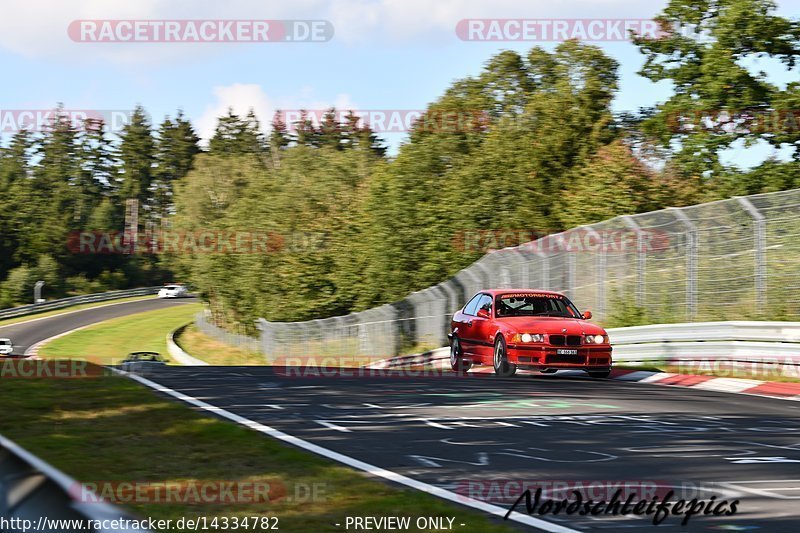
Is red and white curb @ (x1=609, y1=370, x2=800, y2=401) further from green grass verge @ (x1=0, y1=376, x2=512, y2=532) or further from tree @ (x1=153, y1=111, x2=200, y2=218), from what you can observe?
tree @ (x1=153, y1=111, x2=200, y2=218)

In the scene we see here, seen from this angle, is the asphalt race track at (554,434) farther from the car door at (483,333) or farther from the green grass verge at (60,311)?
the green grass verge at (60,311)

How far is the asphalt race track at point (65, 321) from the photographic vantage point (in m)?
69.8

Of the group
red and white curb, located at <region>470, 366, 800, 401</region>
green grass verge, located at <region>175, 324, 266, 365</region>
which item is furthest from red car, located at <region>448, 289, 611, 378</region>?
green grass verge, located at <region>175, 324, 266, 365</region>

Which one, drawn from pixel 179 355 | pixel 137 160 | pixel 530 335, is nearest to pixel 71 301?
pixel 179 355

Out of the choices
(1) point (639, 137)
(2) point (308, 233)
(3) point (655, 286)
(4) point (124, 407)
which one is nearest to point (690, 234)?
(3) point (655, 286)

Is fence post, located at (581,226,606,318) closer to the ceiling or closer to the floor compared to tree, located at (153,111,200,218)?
closer to the floor

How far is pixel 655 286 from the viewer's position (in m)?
22.9

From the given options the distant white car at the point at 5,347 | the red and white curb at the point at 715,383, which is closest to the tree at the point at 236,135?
the distant white car at the point at 5,347

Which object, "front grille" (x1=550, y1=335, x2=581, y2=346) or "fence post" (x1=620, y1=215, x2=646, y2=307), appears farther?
"fence post" (x1=620, y1=215, x2=646, y2=307)

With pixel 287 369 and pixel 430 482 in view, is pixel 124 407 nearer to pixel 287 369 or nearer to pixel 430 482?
pixel 430 482

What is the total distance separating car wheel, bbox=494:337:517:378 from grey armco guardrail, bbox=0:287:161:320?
68.2 m

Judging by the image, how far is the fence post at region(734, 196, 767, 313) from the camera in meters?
19.4

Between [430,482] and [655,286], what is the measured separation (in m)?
15.7

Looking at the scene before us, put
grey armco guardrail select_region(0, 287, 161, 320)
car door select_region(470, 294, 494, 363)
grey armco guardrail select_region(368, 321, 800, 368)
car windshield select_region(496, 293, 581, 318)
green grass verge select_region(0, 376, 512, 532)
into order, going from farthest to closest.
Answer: grey armco guardrail select_region(0, 287, 161, 320) → car windshield select_region(496, 293, 581, 318) → car door select_region(470, 294, 494, 363) → grey armco guardrail select_region(368, 321, 800, 368) → green grass verge select_region(0, 376, 512, 532)
